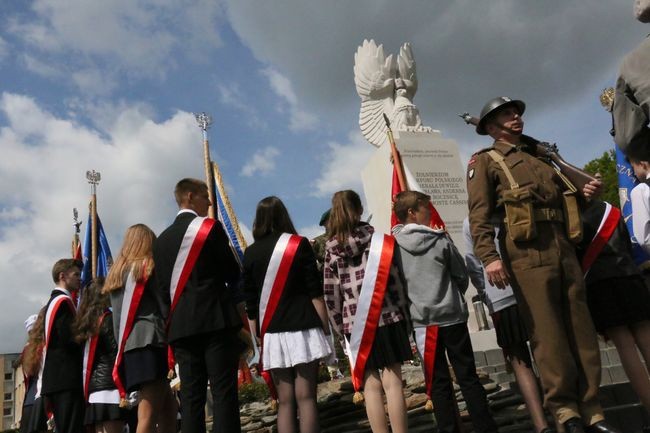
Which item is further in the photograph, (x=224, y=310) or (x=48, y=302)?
(x=48, y=302)

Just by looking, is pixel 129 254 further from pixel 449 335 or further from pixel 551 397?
pixel 551 397

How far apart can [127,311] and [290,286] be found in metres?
1.24

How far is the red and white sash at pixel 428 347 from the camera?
→ 401 cm

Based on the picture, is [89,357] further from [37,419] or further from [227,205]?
[227,205]

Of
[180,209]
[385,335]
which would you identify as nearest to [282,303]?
[385,335]

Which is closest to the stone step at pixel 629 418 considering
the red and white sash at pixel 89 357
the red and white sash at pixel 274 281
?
the red and white sash at pixel 274 281

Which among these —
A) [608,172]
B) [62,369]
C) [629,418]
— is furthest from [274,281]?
[608,172]

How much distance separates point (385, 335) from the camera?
156 inches

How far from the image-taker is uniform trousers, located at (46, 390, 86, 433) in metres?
5.02

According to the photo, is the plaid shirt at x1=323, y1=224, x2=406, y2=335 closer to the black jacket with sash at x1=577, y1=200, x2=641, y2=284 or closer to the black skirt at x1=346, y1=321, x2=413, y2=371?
the black skirt at x1=346, y1=321, x2=413, y2=371

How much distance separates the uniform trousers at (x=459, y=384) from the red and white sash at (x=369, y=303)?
18.8 inches

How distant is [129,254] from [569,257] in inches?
122

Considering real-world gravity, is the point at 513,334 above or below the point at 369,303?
below

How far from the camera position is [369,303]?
4047mm
